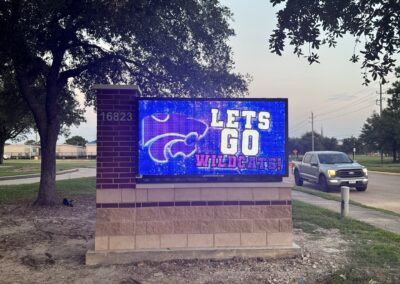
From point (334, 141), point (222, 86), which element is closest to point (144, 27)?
point (222, 86)

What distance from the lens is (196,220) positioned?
269 inches

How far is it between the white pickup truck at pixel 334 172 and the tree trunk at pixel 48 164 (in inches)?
451

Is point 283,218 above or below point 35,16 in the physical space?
below

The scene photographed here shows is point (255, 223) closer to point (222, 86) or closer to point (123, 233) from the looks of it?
point (123, 233)

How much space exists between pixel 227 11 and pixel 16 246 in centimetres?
932

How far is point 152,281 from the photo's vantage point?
570 cm

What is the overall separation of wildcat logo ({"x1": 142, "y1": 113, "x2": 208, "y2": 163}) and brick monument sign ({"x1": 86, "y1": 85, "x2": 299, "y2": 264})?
16 mm

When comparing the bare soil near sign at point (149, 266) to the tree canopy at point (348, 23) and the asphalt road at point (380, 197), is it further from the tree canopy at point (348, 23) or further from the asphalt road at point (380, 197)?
the asphalt road at point (380, 197)

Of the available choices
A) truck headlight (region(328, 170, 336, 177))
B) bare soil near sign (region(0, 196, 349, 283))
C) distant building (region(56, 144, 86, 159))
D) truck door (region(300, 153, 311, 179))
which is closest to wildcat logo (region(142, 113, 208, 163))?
bare soil near sign (region(0, 196, 349, 283))

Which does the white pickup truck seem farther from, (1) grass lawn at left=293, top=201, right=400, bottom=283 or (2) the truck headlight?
(1) grass lawn at left=293, top=201, right=400, bottom=283

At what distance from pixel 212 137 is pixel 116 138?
1540mm

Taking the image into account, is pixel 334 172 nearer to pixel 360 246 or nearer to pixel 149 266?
pixel 360 246

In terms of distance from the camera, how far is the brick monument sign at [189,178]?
22.1 feet

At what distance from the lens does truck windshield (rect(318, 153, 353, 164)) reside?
19.8 meters
